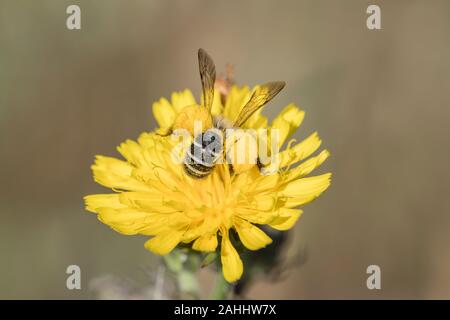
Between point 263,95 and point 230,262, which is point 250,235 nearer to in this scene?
point 230,262

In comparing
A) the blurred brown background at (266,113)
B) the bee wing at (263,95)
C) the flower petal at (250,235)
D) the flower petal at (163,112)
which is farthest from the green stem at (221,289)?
the blurred brown background at (266,113)

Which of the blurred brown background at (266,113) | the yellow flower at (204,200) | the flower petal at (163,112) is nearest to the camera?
the yellow flower at (204,200)

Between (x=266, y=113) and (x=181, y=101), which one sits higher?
(x=266, y=113)

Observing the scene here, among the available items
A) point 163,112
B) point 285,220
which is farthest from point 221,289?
point 163,112

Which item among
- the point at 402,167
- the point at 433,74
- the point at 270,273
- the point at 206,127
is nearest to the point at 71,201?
the point at 270,273

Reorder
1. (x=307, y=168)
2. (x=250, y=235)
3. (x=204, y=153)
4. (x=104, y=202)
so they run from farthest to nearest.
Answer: (x=104, y=202) → (x=307, y=168) → (x=250, y=235) → (x=204, y=153)

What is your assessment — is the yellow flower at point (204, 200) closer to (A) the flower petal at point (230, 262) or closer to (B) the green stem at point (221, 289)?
(A) the flower petal at point (230, 262)
